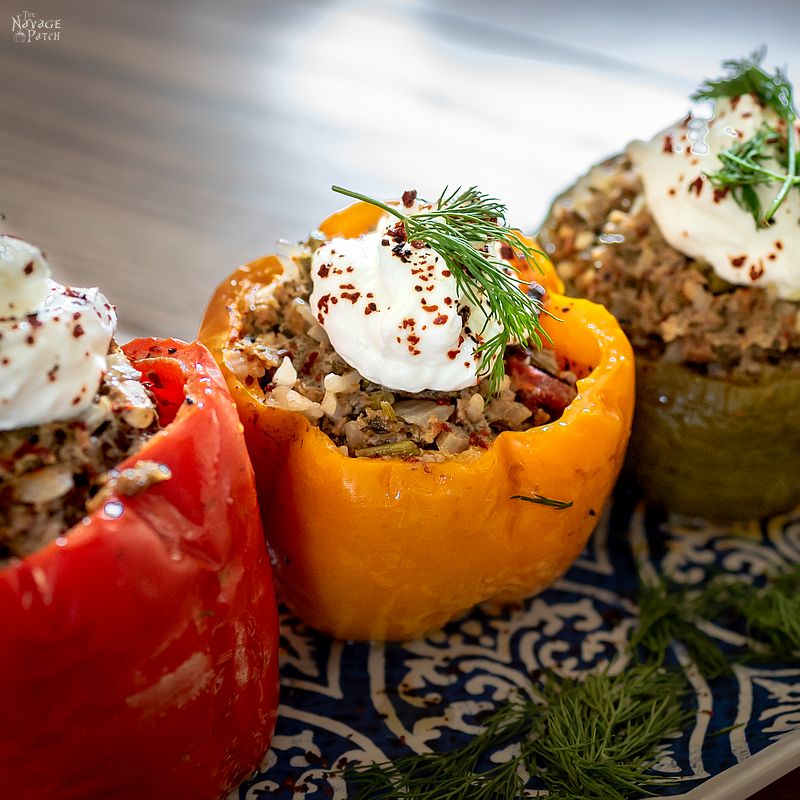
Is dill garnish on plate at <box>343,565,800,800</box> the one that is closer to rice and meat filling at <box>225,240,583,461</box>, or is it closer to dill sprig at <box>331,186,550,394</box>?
rice and meat filling at <box>225,240,583,461</box>

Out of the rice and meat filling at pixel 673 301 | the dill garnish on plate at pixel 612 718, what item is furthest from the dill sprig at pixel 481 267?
the dill garnish on plate at pixel 612 718

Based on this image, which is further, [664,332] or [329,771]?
[664,332]

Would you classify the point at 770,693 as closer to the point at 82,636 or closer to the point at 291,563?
the point at 291,563

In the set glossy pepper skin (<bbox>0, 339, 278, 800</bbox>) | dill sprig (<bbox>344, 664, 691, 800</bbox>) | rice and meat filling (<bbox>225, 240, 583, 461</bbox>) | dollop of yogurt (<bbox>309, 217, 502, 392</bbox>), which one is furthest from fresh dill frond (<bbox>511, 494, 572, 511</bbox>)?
glossy pepper skin (<bbox>0, 339, 278, 800</bbox>)

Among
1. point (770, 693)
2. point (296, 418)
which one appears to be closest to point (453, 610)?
point (296, 418)

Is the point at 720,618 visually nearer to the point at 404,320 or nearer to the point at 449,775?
the point at 449,775

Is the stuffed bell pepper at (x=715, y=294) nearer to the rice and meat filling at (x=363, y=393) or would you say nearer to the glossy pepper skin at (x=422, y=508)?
the glossy pepper skin at (x=422, y=508)
